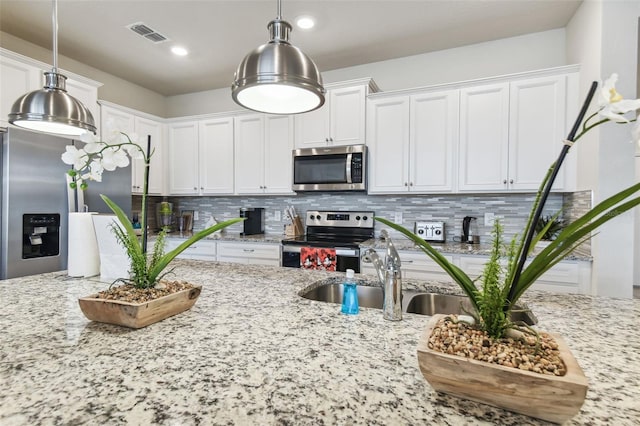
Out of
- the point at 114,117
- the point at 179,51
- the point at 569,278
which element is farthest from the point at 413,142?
the point at 114,117

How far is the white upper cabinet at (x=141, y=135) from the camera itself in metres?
3.47

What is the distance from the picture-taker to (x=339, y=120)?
10.9 feet

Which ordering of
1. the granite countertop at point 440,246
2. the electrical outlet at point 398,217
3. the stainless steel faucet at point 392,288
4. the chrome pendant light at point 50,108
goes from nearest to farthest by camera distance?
the stainless steel faucet at point 392,288 < the chrome pendant light at point 50,108 < the granite countertop at point 440,246 < the electrical outlet at point 398,217

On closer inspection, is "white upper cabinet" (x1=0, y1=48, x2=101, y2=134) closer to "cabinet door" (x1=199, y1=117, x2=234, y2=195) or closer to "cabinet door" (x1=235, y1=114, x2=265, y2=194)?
"cabinet door" (x1=199, y1=117, x2=234, y2=195)

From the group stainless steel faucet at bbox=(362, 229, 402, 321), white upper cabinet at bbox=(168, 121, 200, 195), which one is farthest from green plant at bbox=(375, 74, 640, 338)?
white upper cabinet at bbox=(168, 121, 200, 195)

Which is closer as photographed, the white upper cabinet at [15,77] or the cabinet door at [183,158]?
the white upper cabinet at [15,77]

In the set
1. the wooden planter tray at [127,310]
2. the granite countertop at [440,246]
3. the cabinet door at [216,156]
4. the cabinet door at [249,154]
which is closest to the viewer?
the wooden planter tray at [127,310]

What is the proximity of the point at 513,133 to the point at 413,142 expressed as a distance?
0.82m

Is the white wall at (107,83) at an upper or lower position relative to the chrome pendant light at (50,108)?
upper

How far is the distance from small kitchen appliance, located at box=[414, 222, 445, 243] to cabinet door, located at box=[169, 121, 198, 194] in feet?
8.88

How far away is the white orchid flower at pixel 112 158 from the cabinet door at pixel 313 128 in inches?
98.6

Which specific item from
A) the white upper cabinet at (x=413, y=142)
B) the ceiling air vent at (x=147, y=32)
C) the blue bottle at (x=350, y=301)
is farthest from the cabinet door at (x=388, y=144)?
the blue bottle at (x=350, y=301)

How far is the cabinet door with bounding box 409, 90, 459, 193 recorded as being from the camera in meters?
2.96

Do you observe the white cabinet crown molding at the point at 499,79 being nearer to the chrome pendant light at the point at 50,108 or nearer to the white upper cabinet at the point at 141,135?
the chrome pendant light at the point at 50,108
